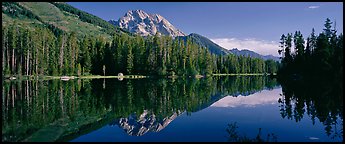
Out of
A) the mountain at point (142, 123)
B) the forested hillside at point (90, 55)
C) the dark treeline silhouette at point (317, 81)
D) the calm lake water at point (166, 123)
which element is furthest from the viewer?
the forested hillside at point (90, 55)

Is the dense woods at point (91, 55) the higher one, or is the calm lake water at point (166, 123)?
the dense woods at point (91, 55)

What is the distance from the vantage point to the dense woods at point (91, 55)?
85625 mm

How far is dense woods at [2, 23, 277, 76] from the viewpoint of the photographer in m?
85.6

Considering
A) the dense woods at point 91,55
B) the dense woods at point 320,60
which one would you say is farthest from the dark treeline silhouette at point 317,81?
the dense woods at point 91,55

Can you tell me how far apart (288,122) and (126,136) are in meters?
11.0

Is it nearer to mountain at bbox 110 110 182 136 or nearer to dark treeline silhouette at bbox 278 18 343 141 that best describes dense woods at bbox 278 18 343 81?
dark treeline silhouette at bbox 278 18 343 141

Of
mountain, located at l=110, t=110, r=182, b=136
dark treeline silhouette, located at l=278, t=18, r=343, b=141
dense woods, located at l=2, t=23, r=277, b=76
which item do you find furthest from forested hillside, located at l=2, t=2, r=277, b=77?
mountain, located at l=110, t=110, r=182, b=136

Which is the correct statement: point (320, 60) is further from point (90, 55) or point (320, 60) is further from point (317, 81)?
point (90, 55)

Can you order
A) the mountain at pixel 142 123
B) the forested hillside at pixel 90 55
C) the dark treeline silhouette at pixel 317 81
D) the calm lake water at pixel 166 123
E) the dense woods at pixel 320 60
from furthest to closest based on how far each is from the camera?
the forested hillside at pixel 90 55 → the dense woods at pixel 320 60 → the dark treeline silhouette at pixel 317 81 → the mountain at pixel 142 123 → the calm lake water at pixel 166 123

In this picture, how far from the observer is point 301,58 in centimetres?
7519

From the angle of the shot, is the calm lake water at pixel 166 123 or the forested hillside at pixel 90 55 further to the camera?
the forested hillside at pixel 90 55

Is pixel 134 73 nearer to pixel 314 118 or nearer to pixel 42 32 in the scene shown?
pixel 42 32

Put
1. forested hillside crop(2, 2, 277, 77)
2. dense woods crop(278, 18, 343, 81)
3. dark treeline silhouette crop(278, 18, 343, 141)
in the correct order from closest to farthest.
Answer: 1. dark treeline silhouette crop(278, 18, 343, 141)
2. dense woods crop(278, 18, 343, 81)
3. forested hillside crop(2, 2, 277, 77)

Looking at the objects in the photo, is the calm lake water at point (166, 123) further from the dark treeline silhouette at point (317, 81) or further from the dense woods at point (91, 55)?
the dense woods at point (91, 55)
